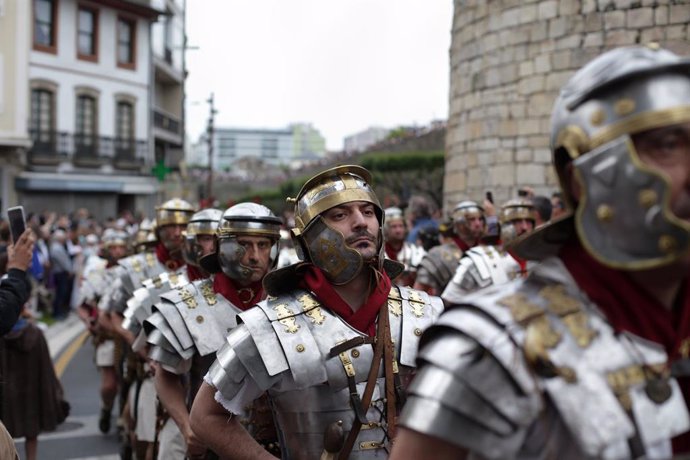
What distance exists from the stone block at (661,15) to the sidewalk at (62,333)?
10.5 meters

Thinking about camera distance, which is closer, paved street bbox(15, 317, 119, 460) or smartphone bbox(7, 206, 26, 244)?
smartphone bbox(7, 206, 26, 244)

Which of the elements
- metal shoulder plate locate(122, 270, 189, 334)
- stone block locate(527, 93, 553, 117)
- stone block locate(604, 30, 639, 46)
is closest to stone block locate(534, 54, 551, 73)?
stone block locate(527, 93, 553, 117)

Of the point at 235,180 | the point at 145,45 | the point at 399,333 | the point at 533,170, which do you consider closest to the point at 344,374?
the point at 399,333

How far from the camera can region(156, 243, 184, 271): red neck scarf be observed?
7.09m

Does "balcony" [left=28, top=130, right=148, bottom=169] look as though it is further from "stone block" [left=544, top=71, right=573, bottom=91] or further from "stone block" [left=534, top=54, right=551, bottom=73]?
"stone block" [left=544, top=71, right=573, bottom=91]

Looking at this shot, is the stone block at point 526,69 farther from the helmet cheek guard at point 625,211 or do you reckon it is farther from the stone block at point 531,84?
the helmet cheek guard at point 625,211

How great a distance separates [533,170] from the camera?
13227 millimetres

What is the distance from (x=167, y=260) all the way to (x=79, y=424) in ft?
9.49

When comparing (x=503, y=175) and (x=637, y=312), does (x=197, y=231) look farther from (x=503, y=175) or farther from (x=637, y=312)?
(x=503, y=175)

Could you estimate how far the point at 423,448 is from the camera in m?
1.69

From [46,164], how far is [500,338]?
32551 millimetres

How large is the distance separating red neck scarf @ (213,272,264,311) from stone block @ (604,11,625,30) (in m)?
9.31

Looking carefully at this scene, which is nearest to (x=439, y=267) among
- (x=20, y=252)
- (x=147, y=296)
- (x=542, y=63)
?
(x=147, y=296)

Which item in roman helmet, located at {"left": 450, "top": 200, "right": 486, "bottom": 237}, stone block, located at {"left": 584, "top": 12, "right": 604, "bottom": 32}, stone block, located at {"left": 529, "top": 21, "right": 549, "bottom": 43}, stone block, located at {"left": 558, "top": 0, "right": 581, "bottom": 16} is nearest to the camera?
roman helmet, located at {"left": 450, "top": 200, "right": 486, "bottom": 237}
